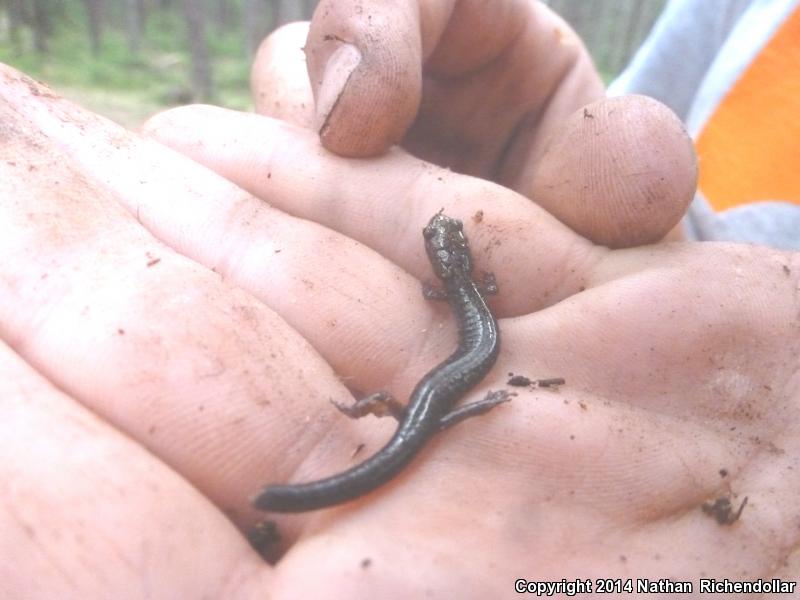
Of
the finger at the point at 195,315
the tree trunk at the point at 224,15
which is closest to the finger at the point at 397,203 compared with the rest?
the finger at the point at 195,315

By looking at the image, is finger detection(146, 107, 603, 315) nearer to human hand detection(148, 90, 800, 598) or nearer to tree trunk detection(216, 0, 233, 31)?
human hand detection(148, 90, 800, 598)

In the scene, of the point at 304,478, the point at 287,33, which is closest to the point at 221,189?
the point at 304,478

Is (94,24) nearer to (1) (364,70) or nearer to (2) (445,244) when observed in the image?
(1) (364,70)

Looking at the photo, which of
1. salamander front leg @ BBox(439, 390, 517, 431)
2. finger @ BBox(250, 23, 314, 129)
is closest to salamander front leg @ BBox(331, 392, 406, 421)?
salamander front leg @ BBox(439, 390, 517, 431)

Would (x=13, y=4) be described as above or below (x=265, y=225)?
below

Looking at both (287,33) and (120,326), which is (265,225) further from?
(287,33)

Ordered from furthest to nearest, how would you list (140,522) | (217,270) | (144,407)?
(217,270) < (144,407) < (140,522)

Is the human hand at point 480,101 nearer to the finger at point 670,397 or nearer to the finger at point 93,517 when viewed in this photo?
the finger at point 670,397

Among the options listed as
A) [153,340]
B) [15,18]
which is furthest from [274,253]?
[15,18]
